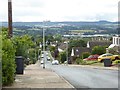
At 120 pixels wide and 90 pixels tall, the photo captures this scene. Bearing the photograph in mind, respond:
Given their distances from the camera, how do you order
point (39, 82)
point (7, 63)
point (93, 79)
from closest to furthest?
point (7, 63)
point (39, 82)
point (93, 79)

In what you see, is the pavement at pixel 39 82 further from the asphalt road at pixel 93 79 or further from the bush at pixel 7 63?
the asphalt road at pixel 93 79

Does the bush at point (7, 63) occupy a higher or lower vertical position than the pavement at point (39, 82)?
higher

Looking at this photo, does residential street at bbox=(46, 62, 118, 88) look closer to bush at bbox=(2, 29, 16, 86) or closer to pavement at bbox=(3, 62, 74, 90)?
pavement at bbox=(3, 62, 74, 90)

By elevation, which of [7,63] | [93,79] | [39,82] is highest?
[7,63]

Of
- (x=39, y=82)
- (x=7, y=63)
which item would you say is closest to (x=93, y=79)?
(x=39, y=82)

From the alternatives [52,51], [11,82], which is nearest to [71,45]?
[52,51]

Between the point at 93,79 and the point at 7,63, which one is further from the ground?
the point at 7,63

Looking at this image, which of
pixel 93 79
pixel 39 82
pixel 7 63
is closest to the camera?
pixel 7 63

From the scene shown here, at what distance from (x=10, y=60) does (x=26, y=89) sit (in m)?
1.42

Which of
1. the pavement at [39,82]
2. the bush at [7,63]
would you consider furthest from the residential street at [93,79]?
the bush at [7,63]

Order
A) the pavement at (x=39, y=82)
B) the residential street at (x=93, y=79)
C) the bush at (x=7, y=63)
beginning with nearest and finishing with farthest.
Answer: the bush at (x=7, y=63)
the pavement at (x=39, y=82)
the residential street at (x=93, y=79)

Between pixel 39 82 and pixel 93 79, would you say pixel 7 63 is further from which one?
pixel 93 79

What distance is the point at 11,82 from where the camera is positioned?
609 inches

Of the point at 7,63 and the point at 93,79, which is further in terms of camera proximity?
the point at 93,79
